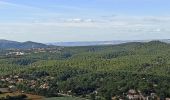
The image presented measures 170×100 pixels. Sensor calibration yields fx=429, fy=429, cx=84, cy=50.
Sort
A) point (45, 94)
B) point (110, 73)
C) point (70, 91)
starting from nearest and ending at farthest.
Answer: point (45, 94) < point (70, 91) < point (110, 73)

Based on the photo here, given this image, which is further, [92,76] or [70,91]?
[92,76]

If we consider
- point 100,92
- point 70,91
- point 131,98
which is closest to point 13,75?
point 70,91

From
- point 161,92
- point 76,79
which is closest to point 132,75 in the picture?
point 76,79

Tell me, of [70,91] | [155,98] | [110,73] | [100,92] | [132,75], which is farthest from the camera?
[110,73]

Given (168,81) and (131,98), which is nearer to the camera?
(131,98)

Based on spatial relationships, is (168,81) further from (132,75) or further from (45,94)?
(45,94)

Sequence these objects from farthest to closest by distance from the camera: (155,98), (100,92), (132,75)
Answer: (132,75), (100,92), (155,98)

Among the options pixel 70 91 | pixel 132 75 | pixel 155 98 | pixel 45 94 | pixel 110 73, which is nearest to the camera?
pixel 45 94

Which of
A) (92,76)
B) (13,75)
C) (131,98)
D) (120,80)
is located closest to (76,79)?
(92,76)

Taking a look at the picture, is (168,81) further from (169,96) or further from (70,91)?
(70,91)
